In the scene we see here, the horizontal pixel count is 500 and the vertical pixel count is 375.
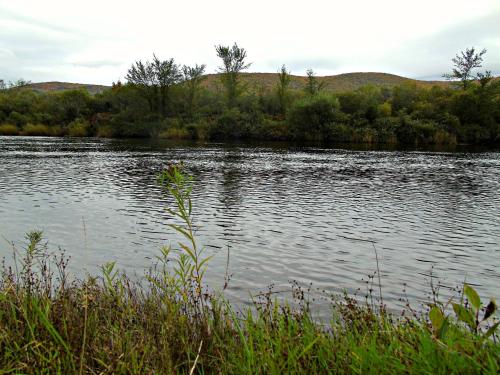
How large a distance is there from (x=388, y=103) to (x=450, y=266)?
6916 cm

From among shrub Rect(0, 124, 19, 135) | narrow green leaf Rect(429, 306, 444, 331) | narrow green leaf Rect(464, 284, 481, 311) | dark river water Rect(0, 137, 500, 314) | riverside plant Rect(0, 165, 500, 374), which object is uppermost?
shrub Rect(0, 124, 19, 135)

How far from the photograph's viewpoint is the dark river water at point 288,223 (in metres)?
10.8

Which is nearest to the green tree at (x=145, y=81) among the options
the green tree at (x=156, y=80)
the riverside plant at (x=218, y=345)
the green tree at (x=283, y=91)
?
the green tree at (x=156, y=80)

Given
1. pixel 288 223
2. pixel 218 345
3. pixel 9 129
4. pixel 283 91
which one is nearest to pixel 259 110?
pixel 283 91

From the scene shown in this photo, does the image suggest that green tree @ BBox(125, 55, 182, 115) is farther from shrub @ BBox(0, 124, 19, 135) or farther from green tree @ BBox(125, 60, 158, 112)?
shrub @ BBox(0, 124, 19, 135)

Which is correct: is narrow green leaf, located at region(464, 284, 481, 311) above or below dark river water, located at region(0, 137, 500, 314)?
above

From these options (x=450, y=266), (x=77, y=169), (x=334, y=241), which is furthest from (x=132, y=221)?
(x=77, y=169)

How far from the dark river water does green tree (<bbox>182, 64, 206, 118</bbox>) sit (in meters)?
59.2

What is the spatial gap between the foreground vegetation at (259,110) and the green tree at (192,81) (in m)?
0.21

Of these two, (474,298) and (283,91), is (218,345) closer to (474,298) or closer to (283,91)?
(474,298)

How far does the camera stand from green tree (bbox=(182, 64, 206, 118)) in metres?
88.6

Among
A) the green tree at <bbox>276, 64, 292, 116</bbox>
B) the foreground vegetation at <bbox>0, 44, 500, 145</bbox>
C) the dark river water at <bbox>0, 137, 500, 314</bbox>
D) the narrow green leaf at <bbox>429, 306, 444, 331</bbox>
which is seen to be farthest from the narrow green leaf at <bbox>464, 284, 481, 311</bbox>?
the green tree at <bbox>276, 64, 292, 116</bbox>

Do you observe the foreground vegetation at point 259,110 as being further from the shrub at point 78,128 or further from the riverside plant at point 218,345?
the riverside plant at point 218,345

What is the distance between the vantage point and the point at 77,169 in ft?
105
